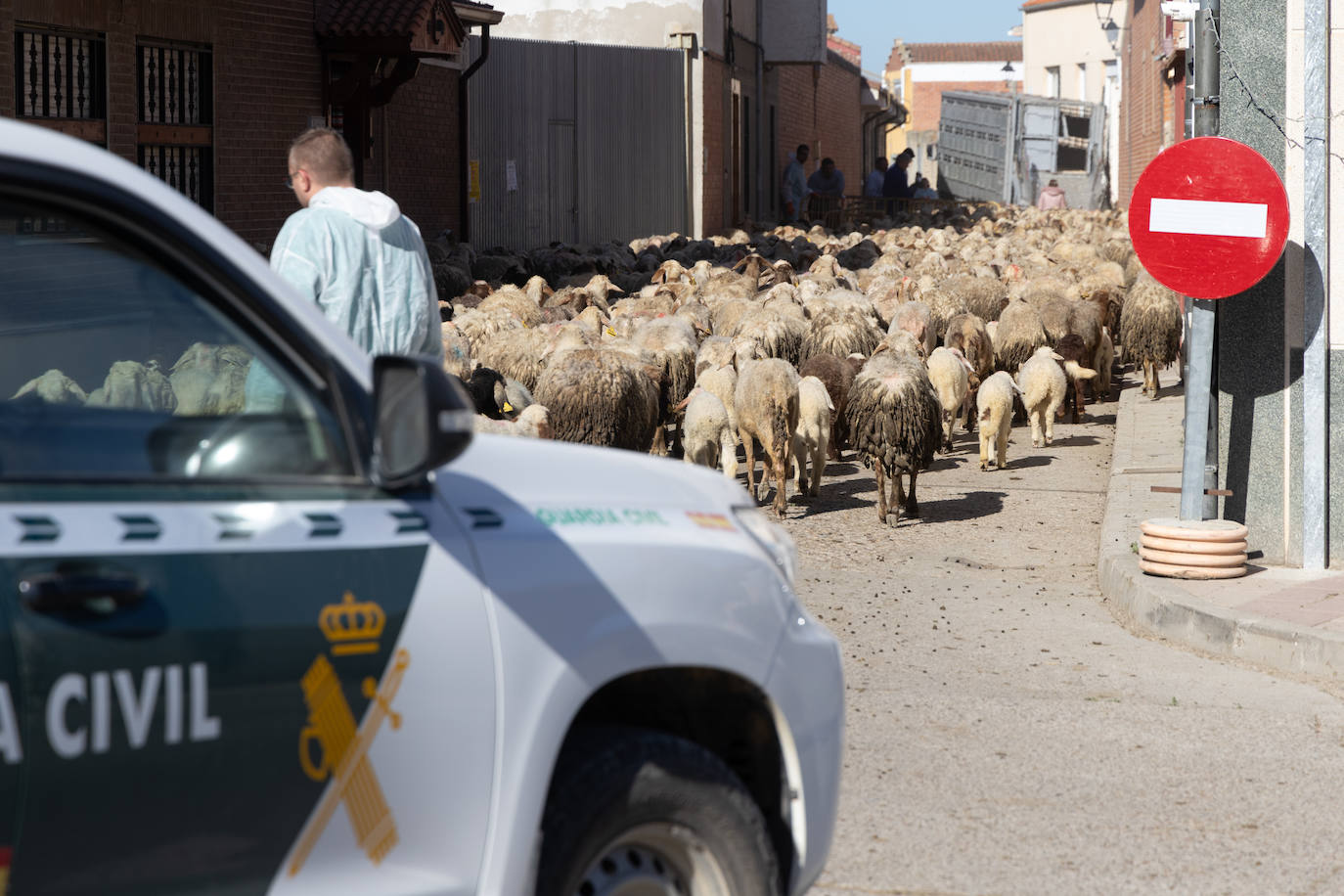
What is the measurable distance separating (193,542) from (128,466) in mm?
187

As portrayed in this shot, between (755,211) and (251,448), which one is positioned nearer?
(251,448)

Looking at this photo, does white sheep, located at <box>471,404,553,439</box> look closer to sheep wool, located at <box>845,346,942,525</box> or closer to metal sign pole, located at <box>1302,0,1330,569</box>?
sheep wool, located at <box>845,346,942,525</box>

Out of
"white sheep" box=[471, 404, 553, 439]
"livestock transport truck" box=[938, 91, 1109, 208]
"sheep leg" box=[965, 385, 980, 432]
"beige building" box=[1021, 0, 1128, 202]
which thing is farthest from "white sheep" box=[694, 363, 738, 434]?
"beige building" box=[1021, 0, 1128, 202]

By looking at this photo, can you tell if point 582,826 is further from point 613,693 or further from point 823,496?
point 823,496

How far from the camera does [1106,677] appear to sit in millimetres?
7113

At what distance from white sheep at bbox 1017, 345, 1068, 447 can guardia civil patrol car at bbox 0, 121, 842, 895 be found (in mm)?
11467

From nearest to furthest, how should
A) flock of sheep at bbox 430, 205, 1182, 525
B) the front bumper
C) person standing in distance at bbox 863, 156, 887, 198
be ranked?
the front bumper < flock of sheep at bbox 430, 205, 1182, 525 < person standing in distance at bbox 863, 156, 887, 198

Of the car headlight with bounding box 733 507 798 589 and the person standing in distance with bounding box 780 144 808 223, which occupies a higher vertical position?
the person standing in distance with bounding box 780 144 808 223

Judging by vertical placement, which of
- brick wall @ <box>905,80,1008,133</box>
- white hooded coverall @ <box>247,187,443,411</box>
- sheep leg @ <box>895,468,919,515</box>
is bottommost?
sheep leg @ <box>895,468,919,515</box>

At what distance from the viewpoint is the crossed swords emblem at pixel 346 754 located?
262 cm

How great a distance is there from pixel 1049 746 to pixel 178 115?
13543 mm

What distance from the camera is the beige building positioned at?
68625mm

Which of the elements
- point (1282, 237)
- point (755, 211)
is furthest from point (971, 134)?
point (1282, 237)

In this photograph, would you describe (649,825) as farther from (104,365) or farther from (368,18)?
(368,18)
